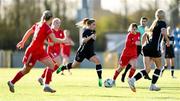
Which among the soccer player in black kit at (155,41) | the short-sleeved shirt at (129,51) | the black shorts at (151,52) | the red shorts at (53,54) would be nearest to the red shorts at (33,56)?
the soccer player in black kit at (155,41)

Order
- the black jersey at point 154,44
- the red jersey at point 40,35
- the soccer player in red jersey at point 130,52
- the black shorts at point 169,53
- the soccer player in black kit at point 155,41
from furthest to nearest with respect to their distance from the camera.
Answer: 1. the black shorts at point 169,53
2. the soccer player in red jersey at point 130,52
3. the black jersey at point 154,44
4. the soccer player in black kit at point 155,41
5. the red jersey at point 40,35

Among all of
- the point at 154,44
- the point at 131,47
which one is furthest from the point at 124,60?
the point at 154,44

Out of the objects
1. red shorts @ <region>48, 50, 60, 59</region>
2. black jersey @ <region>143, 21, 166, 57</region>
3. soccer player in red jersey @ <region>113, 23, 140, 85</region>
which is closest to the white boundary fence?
red shorts @ <region>48, 50, 60, 59</region>

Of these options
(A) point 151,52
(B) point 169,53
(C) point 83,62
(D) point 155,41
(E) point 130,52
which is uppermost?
(D) point 155,41

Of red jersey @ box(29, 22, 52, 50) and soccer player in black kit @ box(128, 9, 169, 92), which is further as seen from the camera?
soccer player in black kit @ box(128, 9, 169, 92)

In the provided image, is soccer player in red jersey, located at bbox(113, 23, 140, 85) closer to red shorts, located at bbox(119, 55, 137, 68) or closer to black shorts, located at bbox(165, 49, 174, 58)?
red shorts, located at bbox(119, 55, 137, 68)

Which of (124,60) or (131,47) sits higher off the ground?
(131,47)

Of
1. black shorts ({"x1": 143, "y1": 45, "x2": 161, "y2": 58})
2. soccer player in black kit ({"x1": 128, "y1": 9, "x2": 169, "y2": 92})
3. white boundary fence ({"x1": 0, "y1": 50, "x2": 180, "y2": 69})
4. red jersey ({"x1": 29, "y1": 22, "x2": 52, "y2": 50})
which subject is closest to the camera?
red jersey ({"x1": 29, "y1": 22, "x2": 52, "y2": 50})

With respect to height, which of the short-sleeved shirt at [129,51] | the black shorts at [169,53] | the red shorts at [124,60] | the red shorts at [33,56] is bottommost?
the black shorts at [169,53]

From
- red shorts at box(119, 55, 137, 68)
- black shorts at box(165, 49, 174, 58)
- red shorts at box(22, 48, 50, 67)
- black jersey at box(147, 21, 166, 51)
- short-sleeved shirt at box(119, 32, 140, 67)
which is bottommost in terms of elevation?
black shorts at box(165, 49, 174, 58)

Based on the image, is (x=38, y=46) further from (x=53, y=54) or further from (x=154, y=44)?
(x=53, y=54)

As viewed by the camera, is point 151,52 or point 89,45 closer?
point 151,52

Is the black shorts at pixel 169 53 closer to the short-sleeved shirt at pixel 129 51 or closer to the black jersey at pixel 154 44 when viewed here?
the short-sleeved shirt at pixel 129 51

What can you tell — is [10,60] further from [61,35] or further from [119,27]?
[119,27]
